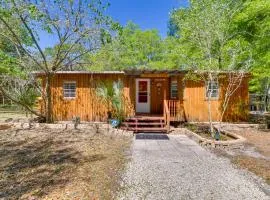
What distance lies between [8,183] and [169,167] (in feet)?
12.0

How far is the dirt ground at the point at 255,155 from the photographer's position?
7.11 m

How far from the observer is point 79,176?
6363 millimetres

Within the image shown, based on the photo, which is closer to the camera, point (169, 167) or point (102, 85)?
point (169, 167)

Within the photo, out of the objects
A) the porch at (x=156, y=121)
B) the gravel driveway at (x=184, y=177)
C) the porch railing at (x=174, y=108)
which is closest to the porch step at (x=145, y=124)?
the porch at (x=156, y=121)

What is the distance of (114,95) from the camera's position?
14.6 m

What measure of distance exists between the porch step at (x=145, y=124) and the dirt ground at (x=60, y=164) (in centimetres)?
177

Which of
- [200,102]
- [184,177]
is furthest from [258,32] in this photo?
[184,177]

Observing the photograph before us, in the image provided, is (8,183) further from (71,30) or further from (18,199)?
(71,30)

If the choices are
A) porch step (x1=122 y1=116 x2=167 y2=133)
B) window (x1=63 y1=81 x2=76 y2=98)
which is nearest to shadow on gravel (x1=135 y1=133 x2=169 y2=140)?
porch step (x1=122 y1=116 x2=167 y2=133)

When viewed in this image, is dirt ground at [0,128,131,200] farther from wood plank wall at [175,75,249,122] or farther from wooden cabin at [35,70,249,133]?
wood plank wall at [175,75,249,122]

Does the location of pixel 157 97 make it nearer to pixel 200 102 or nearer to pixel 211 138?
pixel 200 102

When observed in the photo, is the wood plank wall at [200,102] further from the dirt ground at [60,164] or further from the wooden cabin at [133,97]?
the dirt ground at [60,164]

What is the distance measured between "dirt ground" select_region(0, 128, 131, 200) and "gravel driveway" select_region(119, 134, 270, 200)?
450 mm

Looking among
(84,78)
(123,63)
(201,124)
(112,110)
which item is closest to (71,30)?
(84,78)
